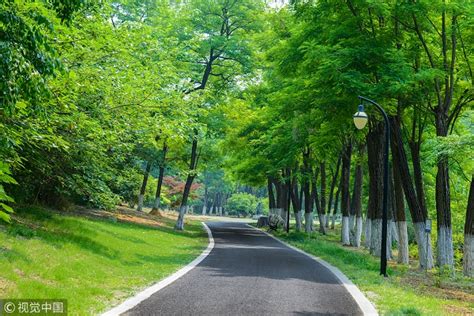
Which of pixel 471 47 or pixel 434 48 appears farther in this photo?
pixel 434 48

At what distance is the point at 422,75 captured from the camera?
15.4 meters

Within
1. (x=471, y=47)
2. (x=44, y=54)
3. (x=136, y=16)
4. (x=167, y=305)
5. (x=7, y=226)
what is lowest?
(x=167, y=305)

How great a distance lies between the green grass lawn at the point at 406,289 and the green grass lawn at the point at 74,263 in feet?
16.8

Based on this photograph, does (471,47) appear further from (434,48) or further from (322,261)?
(322,261)

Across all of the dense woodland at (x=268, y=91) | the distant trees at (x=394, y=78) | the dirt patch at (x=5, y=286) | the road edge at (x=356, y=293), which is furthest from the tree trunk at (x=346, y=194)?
the dirt patch at (x=5, y=286)

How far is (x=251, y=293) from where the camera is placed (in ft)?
32.2

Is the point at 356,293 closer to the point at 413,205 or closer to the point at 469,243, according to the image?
the point at 469,243

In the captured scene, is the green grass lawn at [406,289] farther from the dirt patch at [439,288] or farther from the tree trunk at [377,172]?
the tree trunk at [377,172]

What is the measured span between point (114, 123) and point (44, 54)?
23.2 feet

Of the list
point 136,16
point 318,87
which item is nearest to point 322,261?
point 318,87

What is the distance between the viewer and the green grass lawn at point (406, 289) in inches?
A: 366

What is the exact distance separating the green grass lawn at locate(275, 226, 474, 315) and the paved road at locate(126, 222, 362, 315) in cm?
67

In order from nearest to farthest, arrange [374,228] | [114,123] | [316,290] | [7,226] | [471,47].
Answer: [316,290] < [7,226] < [114,123] < [471,47] < [374,228]

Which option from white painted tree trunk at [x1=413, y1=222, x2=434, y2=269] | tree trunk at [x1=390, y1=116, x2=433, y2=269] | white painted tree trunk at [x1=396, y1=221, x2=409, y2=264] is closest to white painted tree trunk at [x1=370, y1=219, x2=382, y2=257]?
A: white painted tree trunk at [x1=396, y1=221, x2=409, y2=264]
